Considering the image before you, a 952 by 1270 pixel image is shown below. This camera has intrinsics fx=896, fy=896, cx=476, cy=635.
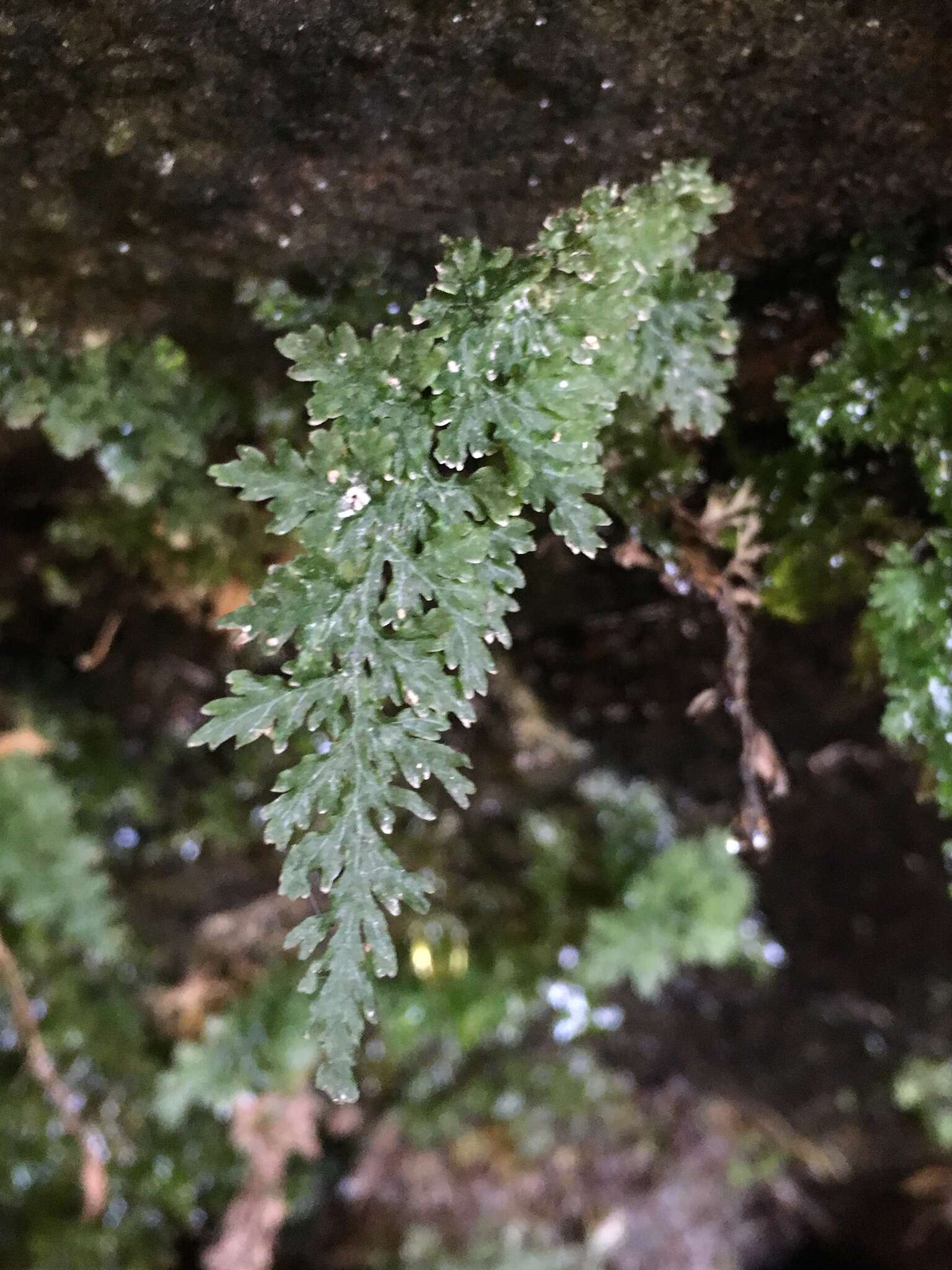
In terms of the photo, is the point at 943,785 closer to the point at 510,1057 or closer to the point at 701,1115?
the point at 510,1057

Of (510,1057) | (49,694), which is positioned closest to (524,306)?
(49,694)

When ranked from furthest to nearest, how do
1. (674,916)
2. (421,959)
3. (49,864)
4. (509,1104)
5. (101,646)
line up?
(509,1104)
(421,959)
(674,916)
(49,864)
(101,646)

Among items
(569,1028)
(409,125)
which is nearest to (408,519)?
(409,125)

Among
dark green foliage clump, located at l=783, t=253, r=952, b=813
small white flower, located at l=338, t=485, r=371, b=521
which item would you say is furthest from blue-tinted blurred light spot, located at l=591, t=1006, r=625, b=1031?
small white flower, located at l=338, t=485, r=371, b=521

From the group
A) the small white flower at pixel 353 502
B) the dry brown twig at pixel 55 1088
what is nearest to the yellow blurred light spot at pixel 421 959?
the dry brown twig at pixel 55 1088

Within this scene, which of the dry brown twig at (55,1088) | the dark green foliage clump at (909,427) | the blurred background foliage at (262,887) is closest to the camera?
the dark green foliage clump at (909,427)

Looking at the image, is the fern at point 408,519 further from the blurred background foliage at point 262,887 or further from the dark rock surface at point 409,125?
the blurred background foliage at point 262,887

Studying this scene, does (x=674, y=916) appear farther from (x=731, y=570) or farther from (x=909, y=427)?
(x=909, y=427)
